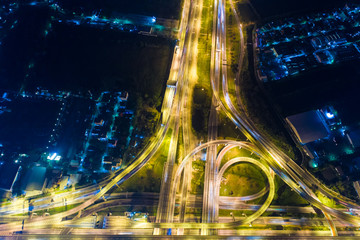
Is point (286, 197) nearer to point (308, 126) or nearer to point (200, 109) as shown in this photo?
point (308, 126)

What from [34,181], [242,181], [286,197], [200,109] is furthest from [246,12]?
[34,181]

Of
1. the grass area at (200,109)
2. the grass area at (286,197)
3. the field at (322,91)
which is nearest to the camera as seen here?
the grass area at (286,197)

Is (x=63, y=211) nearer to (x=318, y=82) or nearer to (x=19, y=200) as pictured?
(x=19, y=200)

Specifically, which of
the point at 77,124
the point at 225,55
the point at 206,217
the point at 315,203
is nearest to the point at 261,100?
the point at 225,55

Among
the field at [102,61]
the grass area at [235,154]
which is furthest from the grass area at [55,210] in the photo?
the grass area at [235,154]

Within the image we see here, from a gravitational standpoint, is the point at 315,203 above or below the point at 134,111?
below

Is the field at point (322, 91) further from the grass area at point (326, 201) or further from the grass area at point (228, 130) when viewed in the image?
the grass area at point (326, 201)
